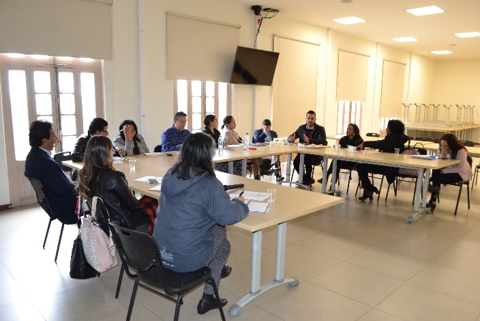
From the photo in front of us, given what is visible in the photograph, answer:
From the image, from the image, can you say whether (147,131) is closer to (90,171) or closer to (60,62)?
(60,62)

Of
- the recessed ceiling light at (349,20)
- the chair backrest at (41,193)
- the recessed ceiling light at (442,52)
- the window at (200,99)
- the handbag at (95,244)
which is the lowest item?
the handbag at (95,244)

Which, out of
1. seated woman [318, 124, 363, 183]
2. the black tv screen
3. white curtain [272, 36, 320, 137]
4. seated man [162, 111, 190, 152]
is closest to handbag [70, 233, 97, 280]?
seated man [162, 111, 190, 152]

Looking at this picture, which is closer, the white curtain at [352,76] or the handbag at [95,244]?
the handbag at [95,244]

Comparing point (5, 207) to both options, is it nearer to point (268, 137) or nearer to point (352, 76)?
point (268, 137)

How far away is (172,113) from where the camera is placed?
6246 mm

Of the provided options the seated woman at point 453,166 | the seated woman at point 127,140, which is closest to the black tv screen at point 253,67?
the seated woman at point 127,140

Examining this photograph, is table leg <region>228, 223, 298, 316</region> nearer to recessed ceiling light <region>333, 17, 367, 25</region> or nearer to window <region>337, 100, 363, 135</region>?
recessed ceiling light <region>333, 17, 367, 25</region>

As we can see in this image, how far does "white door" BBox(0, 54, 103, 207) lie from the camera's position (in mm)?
4781

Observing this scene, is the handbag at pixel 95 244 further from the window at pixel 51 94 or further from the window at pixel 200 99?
the window at pixel 200 99

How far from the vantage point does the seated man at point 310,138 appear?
6.21m

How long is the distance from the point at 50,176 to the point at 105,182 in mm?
828

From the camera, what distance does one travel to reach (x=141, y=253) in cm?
201

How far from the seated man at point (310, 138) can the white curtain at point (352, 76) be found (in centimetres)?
352

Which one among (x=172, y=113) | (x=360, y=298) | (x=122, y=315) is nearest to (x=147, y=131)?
(x=172, y=113)
